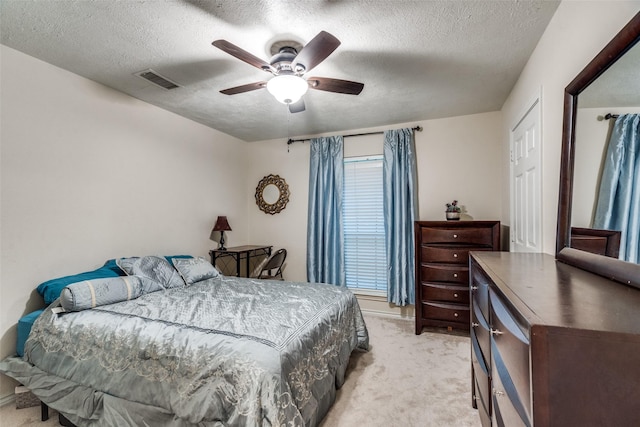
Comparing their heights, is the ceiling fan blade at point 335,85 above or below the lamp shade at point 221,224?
above

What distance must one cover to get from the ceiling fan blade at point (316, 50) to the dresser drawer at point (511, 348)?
1.48m

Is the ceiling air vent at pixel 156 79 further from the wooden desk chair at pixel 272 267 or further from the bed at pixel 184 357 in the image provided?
the wooden desk chair at pixel 272 267

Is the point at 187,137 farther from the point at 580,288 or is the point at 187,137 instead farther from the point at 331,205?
the point at 580,288

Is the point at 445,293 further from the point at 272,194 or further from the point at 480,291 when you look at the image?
the point at 272,194

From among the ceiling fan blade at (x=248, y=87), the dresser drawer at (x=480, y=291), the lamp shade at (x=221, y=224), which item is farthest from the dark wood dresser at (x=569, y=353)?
the lamp shade at (x=221, y=224)

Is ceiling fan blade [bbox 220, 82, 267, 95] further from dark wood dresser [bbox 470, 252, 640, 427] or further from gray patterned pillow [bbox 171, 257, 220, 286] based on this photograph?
dark wood dresser [bbox 470, 252, 640, 427]

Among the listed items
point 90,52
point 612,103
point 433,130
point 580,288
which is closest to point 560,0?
point 612,103

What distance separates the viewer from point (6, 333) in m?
2.02

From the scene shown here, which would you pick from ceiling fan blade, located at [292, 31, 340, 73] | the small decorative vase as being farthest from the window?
ceiling fan blade, located at [292, 31, 340, 73]

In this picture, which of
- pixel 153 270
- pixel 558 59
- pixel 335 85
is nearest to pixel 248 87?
pixel 335 85

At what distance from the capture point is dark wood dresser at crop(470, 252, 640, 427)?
535 millimetres

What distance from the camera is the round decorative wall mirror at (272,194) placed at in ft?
14.1

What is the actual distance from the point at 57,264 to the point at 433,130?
4.04m

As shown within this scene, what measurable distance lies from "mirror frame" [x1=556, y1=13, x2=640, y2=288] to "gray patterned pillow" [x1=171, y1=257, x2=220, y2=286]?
2.79 metres
